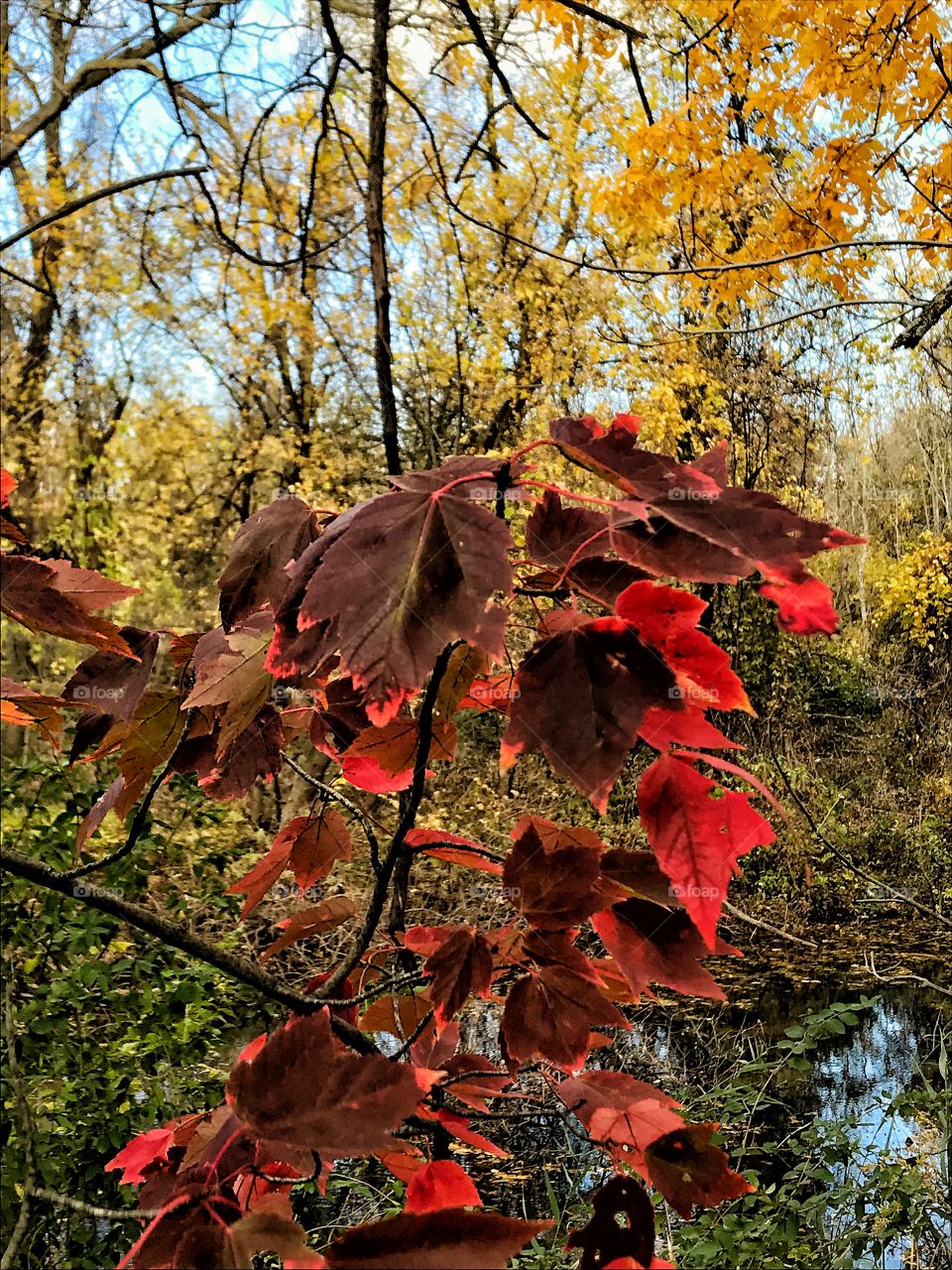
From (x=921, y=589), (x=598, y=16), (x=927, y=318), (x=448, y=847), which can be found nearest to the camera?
(x=448, y=847)

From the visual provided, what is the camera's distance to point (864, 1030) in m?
3.29

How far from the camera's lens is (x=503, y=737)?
313 millimetres

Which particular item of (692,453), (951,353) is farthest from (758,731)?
(951,353)

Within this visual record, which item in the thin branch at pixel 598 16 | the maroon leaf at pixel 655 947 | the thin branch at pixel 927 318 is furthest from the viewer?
the thin branch at pixel 927 318

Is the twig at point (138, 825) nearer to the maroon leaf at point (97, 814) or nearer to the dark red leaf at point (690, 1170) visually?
the maroon leaf at point (97, 814)

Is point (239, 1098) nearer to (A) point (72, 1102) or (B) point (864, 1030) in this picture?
(A) point (72, 1102)

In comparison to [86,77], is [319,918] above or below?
below

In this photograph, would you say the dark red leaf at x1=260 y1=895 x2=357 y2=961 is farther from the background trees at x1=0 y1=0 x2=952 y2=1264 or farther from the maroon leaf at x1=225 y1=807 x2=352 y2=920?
the background trees at x1=0 y1=0 x2=952 y2=1264

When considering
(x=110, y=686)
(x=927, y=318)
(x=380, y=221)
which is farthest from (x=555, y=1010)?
(x=927, y=318)

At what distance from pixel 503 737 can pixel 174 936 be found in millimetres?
215

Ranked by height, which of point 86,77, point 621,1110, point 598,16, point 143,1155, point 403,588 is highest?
point 86,77

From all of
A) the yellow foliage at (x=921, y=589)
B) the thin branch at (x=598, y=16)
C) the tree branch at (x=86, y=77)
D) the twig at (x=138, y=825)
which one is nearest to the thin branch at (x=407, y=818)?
the twig at (x=138, y=825)

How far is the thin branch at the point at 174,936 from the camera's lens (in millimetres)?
412

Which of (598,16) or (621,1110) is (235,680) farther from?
(598,16)
